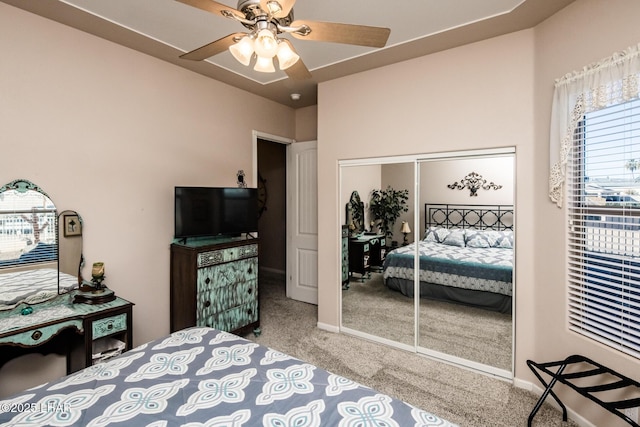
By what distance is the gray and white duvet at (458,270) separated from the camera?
2.62 meters

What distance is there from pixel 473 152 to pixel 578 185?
79cm

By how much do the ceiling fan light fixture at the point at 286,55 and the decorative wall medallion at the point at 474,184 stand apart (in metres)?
1.85

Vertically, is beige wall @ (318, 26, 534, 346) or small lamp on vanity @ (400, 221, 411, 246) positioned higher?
beige wall @ (318, 26, 534, 346)

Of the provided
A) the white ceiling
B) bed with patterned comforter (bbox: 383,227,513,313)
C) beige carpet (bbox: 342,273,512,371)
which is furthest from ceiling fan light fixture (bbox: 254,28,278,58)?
beige carpet (bbox: 342,273,512,371)

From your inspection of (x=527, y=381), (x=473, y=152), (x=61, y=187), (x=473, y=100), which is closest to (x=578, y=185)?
(x=473, y=152)

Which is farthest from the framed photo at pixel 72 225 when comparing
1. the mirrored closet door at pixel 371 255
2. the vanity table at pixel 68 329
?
the mirrored closet door at pixel 371 255

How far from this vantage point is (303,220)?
4.43 metres

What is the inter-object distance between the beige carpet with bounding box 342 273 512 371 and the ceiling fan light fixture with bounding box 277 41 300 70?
2.33 metres

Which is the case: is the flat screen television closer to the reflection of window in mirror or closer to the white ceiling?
the reflection of window in mirror

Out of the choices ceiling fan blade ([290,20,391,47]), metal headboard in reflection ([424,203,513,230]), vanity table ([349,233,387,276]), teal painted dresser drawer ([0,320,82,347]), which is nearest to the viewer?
ceiling fan blade ([290,20,391,47])

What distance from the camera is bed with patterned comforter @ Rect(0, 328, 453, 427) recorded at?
1.16 meters

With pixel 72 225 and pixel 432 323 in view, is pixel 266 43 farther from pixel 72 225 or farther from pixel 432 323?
pixel 432 323

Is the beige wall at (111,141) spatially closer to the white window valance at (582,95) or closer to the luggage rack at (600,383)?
the white window valance at (582,95)

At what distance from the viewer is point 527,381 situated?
243cm
